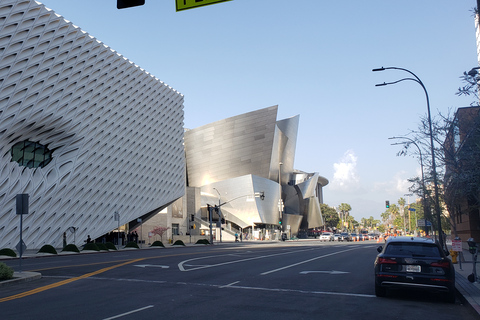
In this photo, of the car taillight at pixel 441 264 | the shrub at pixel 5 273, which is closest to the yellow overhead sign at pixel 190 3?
the car taillight at pixel 441 264

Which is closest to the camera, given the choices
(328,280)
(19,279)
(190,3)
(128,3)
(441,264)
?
(128,3)

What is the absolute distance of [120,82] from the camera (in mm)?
51156

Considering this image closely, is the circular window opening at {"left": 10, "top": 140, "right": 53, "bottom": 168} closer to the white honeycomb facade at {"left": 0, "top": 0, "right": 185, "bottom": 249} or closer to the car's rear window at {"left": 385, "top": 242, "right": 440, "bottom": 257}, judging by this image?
the white honeycomb facade at {"left": 0, "top": 0, "right": 185, "bottom": 249}

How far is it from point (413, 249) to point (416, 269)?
→ 0.56 m

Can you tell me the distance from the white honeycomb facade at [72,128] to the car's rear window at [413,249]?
35481mm

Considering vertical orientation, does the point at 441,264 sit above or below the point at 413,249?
below

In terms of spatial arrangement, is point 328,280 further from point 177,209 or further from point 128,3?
point 177,209

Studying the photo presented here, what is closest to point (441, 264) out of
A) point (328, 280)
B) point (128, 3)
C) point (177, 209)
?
point (328, 280)

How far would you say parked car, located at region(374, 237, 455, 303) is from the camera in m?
9.75

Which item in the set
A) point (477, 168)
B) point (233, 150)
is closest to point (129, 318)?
point (477, 168)

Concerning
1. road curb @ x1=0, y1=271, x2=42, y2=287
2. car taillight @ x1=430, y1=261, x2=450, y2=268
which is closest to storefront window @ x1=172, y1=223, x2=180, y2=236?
road curb @ x1=0, y1=271, x2=42, y2=287

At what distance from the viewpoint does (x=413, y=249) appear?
408 inches

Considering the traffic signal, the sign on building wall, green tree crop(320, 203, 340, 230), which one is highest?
the traffic signal

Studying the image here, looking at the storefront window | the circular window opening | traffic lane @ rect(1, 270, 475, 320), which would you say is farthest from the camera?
the storefront window
